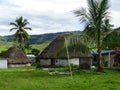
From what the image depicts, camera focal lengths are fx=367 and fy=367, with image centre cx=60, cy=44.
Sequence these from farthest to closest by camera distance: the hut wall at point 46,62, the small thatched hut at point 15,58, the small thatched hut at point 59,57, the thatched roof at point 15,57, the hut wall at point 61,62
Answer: the thatched roof at point 15,57, the small thatched hut at point 15,58, the hut wall at point 46,62, the hut wall at point 61,62, the small thatched hut at point 59,57

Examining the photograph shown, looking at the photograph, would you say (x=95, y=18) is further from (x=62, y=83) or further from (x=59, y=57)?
(x=59, y=57)

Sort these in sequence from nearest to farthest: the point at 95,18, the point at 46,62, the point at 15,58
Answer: the point at 95,18 → the point at 46,62 → the point at 15,58

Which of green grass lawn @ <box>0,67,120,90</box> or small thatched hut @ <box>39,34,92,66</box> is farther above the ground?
small thatched hut @ <box>39,34,92,66</box>

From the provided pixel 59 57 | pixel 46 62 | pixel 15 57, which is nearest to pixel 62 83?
pixel 59 57

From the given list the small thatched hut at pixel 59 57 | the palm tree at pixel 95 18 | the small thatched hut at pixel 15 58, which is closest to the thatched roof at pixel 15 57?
the small thatched hut at pixel 15 58

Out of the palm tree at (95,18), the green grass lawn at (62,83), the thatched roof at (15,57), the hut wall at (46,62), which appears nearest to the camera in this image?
the green grass lawn at (62,83)

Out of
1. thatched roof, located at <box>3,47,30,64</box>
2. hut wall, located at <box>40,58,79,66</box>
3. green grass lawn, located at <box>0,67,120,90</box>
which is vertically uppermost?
thatched roof, located at <box>3,47,30,64</box>

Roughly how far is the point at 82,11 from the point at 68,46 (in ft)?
13.3

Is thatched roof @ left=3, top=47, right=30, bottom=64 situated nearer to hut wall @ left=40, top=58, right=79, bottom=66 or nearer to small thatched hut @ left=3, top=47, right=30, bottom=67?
small thatched hut @ left=3, top=47, right=30, bottom=67

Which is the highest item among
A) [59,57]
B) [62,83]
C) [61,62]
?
[59,57]

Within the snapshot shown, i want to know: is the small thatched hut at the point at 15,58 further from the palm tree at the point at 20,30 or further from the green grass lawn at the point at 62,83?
the green grass lawn at the point at 62,83

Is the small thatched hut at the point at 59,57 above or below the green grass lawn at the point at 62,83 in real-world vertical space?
above

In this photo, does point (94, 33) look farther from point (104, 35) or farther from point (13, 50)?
point (13, 50)

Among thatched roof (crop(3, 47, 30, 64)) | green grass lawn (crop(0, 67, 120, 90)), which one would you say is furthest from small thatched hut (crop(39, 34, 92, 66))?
green grass lawn (crop(0, 67, 120, 90))
